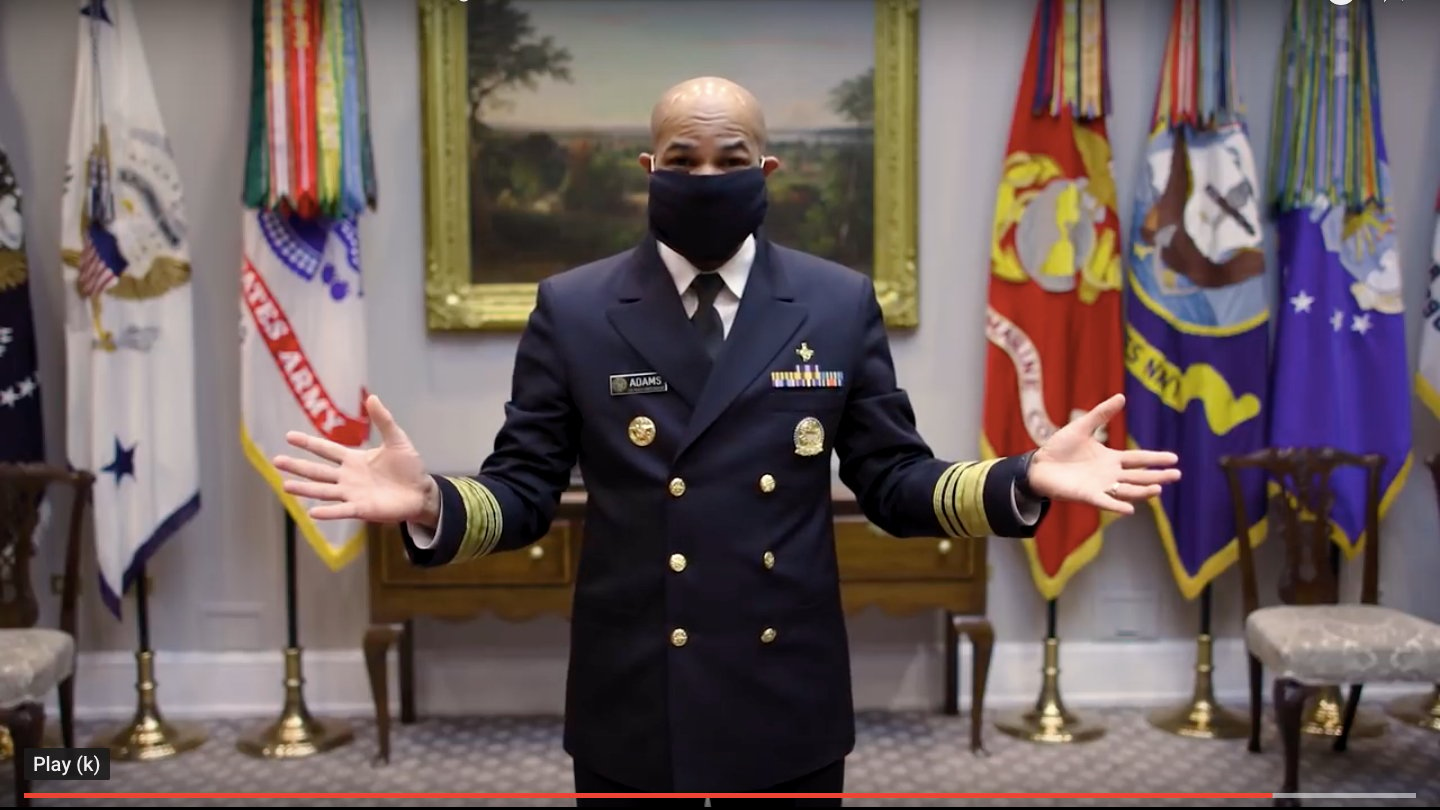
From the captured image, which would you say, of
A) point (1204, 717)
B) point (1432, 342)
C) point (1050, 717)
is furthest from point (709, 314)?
point (1432, 342)

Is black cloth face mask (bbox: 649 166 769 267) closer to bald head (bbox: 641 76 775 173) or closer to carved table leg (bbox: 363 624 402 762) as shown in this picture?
bald head (bbox: 641 76 775 173)

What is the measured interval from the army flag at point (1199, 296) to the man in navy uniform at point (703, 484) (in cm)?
274

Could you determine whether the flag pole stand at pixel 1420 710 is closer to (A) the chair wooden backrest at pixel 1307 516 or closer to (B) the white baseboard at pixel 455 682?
(B) the white baseboard at pixel 455 682

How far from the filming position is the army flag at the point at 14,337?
4195 millimetres

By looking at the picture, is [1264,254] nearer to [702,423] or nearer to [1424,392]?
[1424,392]

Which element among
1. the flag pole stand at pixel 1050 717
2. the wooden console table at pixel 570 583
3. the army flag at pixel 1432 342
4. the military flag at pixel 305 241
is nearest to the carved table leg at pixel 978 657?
the wooden console table at pixel 570 583

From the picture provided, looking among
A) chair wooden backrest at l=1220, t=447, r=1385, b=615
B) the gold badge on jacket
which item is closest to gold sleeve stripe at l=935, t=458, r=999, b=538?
the gold badge on jacket

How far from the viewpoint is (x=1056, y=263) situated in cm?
437

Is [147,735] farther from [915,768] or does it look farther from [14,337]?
[915,768]

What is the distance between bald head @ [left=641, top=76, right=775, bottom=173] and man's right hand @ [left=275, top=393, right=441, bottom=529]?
0.50m

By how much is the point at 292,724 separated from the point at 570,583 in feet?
3.35

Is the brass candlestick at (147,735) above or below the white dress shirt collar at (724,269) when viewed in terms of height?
below

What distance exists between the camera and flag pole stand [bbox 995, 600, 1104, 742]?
4.39m

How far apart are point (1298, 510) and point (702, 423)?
9.73ft
